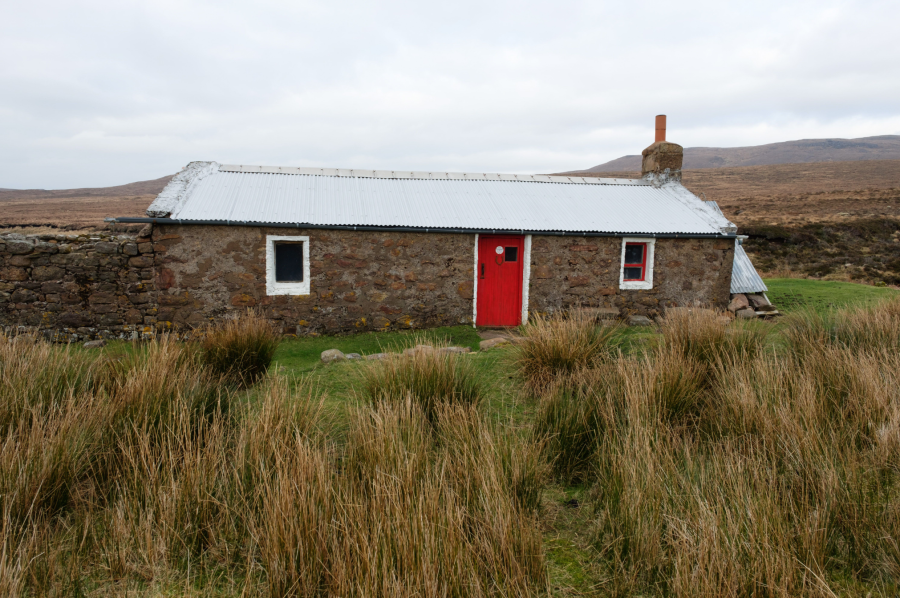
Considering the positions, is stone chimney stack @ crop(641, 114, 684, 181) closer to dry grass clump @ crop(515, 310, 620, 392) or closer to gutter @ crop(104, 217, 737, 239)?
gutter @ crop(104, 217, 737, 239)

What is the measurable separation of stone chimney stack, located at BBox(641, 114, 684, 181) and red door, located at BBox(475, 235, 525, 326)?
17.6 feet

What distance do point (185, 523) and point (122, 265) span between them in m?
7.99

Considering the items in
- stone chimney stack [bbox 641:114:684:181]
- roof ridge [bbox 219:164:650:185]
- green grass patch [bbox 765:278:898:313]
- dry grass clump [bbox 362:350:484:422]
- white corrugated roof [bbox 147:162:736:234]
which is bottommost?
dry grass clump [bbox 362:350:484:422]

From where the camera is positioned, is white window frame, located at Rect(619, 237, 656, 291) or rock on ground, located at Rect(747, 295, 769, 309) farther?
rock on ground, located at Rect(747, 295, 769, 309)

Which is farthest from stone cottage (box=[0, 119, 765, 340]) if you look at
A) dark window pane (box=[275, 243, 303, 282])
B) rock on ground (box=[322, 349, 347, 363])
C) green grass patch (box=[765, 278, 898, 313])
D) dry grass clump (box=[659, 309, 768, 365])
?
dry grass clump (box=[659, 309, 768, 365])

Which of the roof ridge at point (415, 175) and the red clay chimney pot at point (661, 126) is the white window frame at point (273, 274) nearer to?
the roof ridge at point (415, 175)

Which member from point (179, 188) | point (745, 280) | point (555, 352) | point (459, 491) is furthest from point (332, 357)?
point (745, 280)

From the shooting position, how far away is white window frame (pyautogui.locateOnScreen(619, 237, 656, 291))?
34.5 ft

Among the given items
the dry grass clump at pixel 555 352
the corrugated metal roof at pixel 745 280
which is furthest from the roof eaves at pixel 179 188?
the corrugated metal roof at pixel 745 280

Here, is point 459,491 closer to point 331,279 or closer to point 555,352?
point 555,352

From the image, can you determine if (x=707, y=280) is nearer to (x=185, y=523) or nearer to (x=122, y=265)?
(x=185, y=523)

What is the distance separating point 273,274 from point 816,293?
43.2ft

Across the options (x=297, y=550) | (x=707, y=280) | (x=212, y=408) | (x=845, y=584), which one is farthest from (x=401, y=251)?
(x=845, y=584)

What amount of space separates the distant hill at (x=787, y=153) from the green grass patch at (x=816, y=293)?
11729 centimetres
